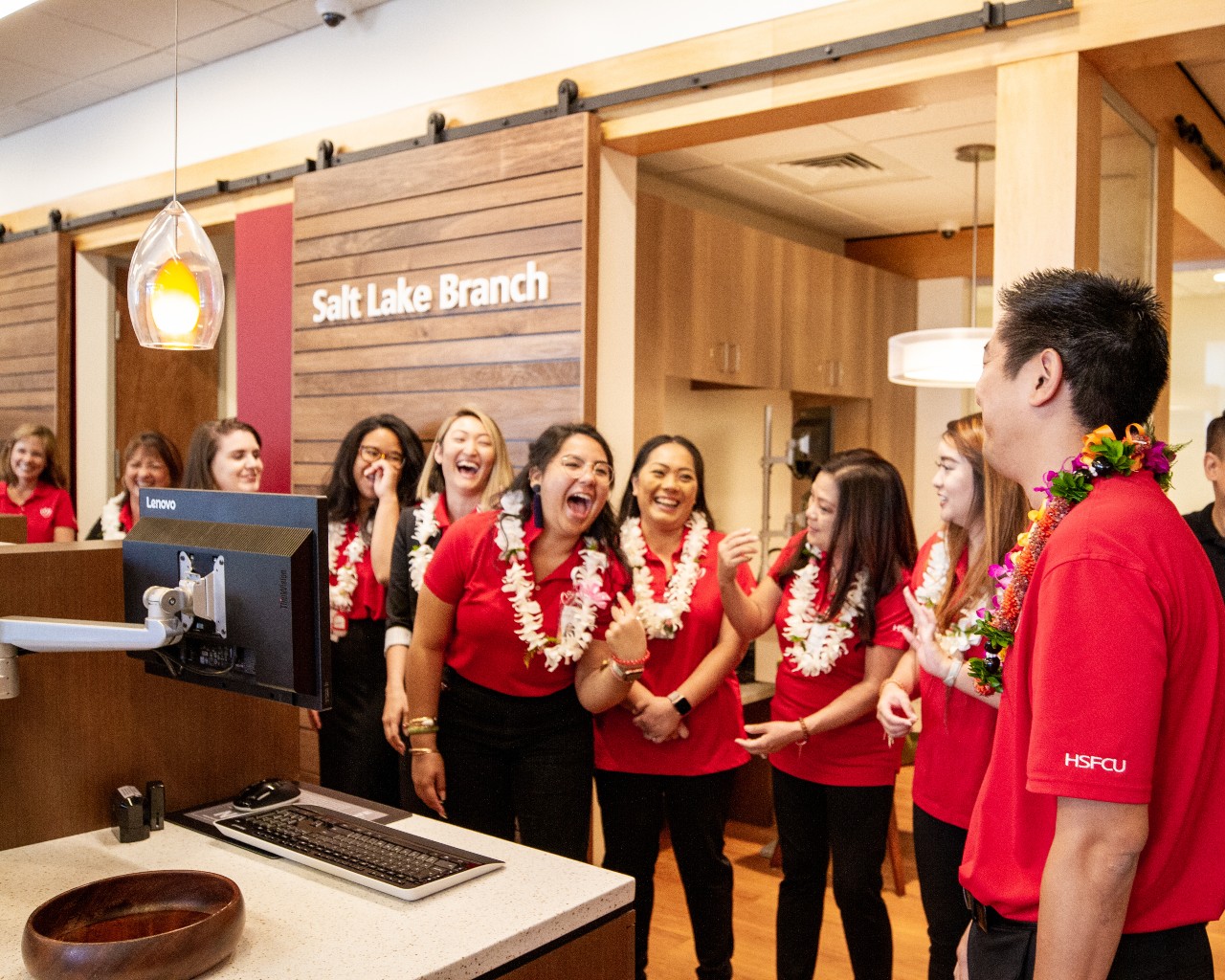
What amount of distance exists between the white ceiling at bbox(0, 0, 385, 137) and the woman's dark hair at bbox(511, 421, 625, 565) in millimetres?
2555

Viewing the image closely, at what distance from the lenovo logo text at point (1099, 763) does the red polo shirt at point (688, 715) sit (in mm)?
1713

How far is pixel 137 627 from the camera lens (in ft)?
5.08

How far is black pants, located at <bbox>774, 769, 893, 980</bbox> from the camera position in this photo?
8.76 feet

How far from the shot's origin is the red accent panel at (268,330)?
16.3 ft

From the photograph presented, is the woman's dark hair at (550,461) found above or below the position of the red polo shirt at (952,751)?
above

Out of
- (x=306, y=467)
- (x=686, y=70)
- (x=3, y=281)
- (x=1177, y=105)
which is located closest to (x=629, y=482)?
(x=686, y=70)

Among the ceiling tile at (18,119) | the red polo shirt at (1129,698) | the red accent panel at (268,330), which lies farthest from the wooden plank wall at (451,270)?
the red polo shirt at (1129,698)

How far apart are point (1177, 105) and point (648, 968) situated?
139 inches

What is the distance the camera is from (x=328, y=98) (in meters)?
4.77

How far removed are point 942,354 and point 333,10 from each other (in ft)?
9.11

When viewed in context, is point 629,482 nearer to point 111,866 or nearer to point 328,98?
point 111,866

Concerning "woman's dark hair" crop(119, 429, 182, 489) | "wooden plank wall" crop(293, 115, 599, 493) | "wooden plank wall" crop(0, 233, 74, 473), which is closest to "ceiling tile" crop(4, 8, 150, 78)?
"wooden plank wall" crop(0, 233, 74, 473)

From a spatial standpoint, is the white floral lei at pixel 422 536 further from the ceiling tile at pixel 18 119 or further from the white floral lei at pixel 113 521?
the ceiling tile at pixel 18 119

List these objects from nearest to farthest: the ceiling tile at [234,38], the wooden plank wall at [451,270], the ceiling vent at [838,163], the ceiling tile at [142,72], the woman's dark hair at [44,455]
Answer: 1. the wooden plank wall at [451,270]
2. the ceiling tile at [234,38]
3. the ceiling tile at [142,72]
4. the woman's dark hair at [44,455]
5. the ceiling vent at [838,163]
